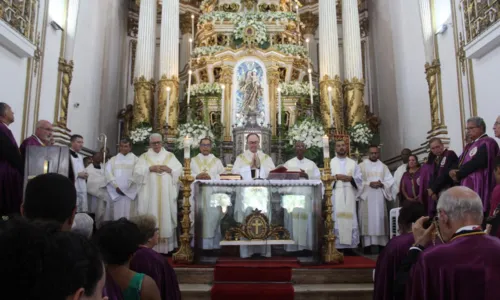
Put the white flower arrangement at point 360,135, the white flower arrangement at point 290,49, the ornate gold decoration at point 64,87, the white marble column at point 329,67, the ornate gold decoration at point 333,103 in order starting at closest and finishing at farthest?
the ornate gold decoration at point 64,87
the white flower arrangement at point 360,135
the ornate gold decoration at point 333,103
the white marble column at point 329,67
the white flower arrangement at point 290,49

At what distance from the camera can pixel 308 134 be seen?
356 inches

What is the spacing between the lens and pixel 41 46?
26.0ft

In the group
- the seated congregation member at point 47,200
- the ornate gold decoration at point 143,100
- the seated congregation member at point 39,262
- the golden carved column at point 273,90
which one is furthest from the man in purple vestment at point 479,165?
the ornate gold decoration at point 143,100

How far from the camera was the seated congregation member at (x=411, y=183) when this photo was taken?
7.27 m

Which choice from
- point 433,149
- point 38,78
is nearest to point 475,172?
point 433,149

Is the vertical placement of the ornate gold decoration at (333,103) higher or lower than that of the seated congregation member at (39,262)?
higher

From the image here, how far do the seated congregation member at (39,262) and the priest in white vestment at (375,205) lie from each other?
7.07m

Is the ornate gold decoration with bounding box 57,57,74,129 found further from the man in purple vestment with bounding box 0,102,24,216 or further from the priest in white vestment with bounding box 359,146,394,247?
the priest in white vestment with bounding box 359,146,394,247

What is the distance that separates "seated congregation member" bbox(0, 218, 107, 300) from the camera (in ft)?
2.97

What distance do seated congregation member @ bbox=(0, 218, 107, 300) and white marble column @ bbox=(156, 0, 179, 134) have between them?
904cm

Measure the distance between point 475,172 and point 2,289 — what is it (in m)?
5.34

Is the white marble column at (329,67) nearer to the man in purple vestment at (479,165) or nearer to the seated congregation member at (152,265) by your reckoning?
the man in purple vestment at (479,165)

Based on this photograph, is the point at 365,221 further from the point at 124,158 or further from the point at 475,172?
the point at 124,158

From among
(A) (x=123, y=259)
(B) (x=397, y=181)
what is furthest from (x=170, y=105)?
(A) (x=123, y=259)
